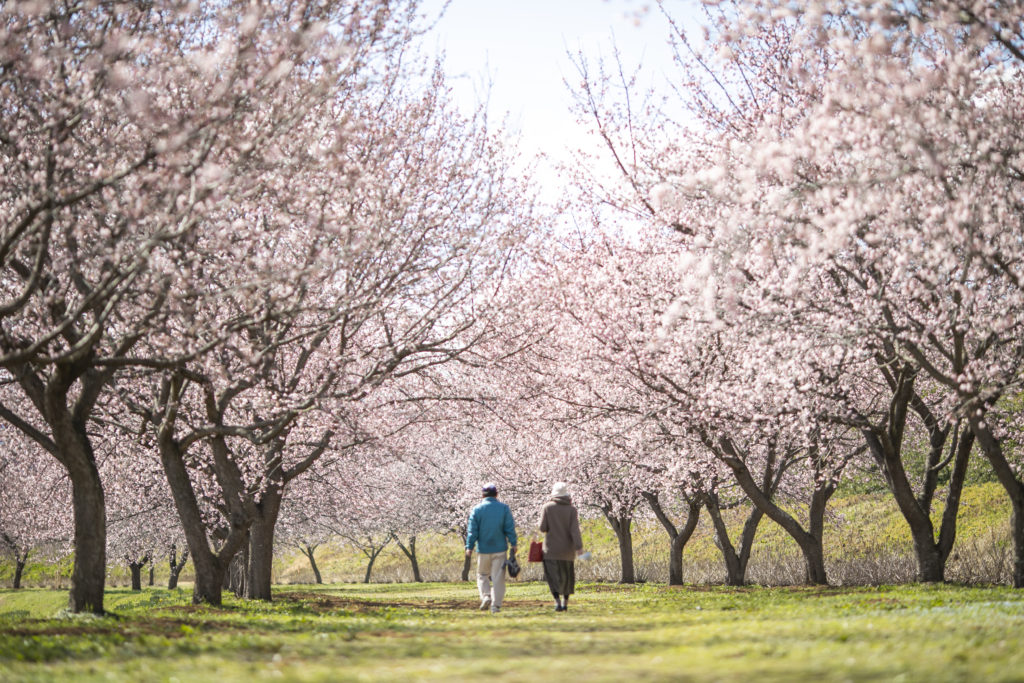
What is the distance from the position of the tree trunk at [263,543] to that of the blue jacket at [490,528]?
6.53 meters

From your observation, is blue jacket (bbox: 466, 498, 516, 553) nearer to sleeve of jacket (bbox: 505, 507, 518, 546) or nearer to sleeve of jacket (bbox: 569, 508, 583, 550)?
sleeve of jacket (bbox: 505, 507, 518, 546)

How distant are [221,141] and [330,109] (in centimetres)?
462

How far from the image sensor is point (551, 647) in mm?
9297

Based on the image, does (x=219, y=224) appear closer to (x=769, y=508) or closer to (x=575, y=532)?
(x=575, y=532)

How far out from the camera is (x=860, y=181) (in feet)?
40.3

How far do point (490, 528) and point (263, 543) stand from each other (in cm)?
773

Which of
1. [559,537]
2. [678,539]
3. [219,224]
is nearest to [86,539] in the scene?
[219,224]

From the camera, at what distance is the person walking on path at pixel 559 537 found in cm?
1705

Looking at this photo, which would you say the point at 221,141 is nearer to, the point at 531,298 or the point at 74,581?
the point at 74,581

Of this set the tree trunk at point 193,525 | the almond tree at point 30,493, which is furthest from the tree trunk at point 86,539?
the almond tree at point 30,493

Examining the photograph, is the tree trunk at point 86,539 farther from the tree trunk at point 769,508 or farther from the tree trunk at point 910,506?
the tree trunk at point 910,506

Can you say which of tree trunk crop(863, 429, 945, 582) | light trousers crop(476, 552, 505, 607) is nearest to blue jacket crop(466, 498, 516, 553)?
light trousers crop(476, 552, 505, 607)

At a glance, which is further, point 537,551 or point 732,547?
point 732,547

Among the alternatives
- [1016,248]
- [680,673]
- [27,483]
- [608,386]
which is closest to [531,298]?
[608,386]
